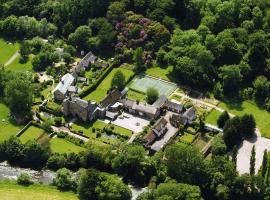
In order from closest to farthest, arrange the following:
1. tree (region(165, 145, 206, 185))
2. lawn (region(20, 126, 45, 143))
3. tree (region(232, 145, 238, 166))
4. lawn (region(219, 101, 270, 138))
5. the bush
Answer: tree (region(165, 145, 206, 185)), tree (region(232, 145, 238, 166)), the bush, lawn (region(20, 126, 45, 143)), lawn (region(219, 101, 270, 138))

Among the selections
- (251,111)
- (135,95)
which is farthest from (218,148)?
(135,95)

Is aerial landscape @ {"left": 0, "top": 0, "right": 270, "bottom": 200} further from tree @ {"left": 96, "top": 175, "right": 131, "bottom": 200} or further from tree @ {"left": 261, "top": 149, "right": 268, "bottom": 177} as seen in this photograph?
tree @ {"left": 261, "top": 149, "right": 268, "bottom": 177}

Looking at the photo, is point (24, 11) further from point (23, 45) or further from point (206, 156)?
point (206, 156)

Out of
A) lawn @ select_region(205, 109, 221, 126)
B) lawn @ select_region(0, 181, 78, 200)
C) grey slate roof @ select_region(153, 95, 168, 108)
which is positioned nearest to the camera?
lawn @ select_region(0, 181, 78, 200)

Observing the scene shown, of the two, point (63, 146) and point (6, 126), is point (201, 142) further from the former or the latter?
point (6, 126)

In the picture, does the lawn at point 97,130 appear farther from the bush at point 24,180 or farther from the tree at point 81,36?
the tree at point 81,36

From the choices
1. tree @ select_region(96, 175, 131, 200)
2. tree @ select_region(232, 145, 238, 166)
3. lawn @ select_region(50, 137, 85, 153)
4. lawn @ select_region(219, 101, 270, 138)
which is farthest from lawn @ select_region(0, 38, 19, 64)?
tree @ select_region(232, 145, 238, 166)
